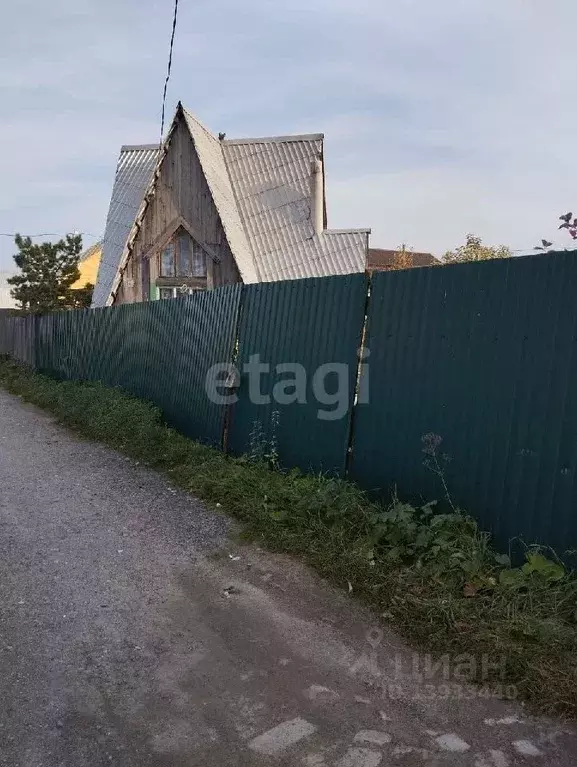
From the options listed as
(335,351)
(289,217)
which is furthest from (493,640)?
(289,217)

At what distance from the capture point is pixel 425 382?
172 inches

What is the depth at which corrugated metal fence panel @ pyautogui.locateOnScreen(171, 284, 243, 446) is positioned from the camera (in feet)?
22.6

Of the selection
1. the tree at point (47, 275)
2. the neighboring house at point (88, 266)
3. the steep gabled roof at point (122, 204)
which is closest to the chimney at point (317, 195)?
the steep gabled roof at point (122, 204)

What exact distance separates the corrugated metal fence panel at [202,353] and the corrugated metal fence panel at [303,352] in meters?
0.28

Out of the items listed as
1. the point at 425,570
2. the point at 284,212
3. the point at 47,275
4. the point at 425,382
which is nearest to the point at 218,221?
the point at 284,212

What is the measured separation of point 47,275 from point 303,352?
29135mm

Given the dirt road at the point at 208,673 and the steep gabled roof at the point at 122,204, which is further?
the steep gabled roof at the point at 122,204

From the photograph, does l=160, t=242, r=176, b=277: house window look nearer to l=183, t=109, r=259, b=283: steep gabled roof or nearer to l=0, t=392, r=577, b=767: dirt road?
l=183, t=109, r=259, b=283: steep gabled roof

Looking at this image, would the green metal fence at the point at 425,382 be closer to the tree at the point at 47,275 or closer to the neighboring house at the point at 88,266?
the tree at the point at 47,275

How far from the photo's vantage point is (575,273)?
3.44m

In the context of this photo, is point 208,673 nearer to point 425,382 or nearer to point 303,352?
point 425,382

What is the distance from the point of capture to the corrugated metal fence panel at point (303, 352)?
5152 mm

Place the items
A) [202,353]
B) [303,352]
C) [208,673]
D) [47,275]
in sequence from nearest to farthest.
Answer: [208,673] → [303,352] → [202,353] → [47,275]

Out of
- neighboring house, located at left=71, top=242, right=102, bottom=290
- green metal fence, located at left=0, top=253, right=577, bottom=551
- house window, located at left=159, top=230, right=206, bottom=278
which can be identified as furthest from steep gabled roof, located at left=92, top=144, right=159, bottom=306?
neighboring house, located at left=71, top=242, right=102, bottom=290
